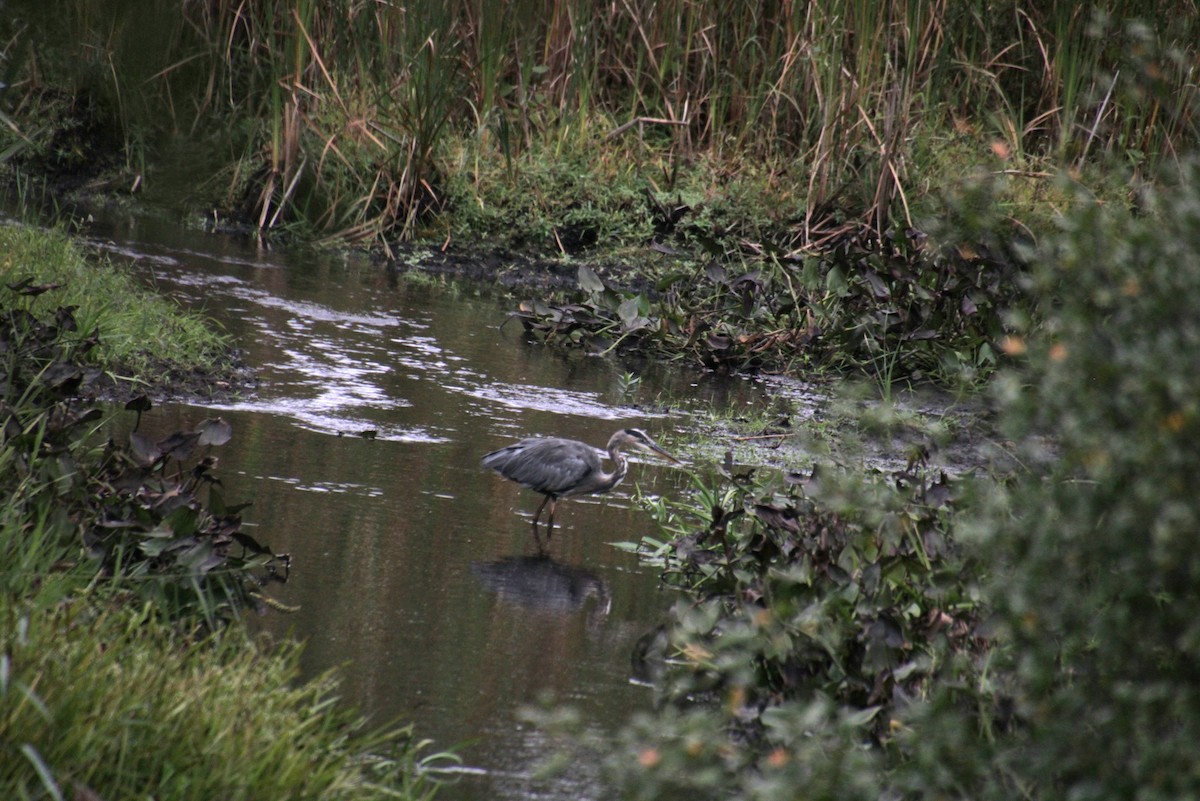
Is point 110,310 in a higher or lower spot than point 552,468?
lower

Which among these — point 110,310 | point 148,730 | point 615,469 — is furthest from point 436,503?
point 148,730

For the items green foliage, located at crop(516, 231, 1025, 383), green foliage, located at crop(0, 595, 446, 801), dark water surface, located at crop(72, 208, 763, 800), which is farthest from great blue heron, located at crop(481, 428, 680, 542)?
green foliage, located at crop(516, 231, 1025, 383)

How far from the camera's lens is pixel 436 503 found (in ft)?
22.9

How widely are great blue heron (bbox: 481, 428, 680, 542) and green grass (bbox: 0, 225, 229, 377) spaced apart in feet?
7.77

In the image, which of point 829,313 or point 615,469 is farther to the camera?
point 829,313

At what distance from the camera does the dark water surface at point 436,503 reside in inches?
195

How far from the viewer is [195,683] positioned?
12.5 ft

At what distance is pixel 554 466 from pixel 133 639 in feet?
9.89

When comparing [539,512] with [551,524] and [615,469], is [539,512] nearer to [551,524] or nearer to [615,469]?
[551,524]

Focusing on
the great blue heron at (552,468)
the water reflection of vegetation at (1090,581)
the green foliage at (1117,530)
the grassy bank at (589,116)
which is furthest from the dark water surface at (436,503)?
the grassy bank at (589,116)

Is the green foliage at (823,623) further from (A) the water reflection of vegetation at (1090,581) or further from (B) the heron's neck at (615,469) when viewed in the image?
(B) the heron's neck at (615,469)

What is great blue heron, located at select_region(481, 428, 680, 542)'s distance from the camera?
6.96 m

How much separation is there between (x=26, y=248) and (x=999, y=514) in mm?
6742

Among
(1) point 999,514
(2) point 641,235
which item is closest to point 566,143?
(2) point 641,235
